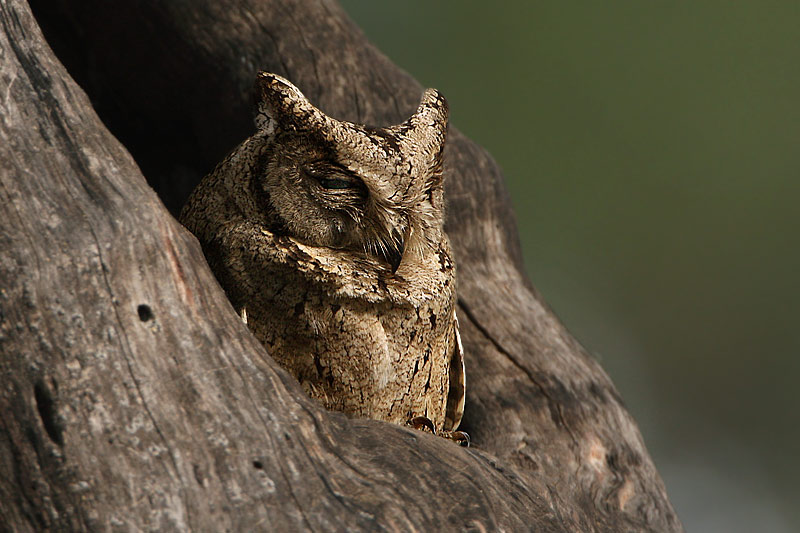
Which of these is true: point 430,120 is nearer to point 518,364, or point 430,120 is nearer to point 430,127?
point 430,127

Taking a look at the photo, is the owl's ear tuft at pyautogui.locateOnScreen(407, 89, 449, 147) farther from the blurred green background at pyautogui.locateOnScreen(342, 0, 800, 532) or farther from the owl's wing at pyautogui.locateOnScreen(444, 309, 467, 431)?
the blurred green background at pyautogui.locateOnScreen(342, 0, 800, 532)

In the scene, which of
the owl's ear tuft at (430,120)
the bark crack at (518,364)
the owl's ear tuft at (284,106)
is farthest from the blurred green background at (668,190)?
the owl's ear tuft at (284,106)

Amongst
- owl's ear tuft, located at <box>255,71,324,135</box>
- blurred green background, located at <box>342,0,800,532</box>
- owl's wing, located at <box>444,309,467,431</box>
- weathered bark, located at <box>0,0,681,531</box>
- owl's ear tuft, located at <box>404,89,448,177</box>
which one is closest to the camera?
weathered bark, located at <box>0,0,681,531</box>

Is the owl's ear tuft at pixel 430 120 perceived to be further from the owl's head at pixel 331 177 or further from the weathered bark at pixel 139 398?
the weathered bark at pixel 139 398

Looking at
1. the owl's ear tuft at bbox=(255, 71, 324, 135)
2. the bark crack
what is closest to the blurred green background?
the bark crack

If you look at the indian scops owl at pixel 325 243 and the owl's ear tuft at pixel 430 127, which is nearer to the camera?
the indian scops owl at pixel 325 243

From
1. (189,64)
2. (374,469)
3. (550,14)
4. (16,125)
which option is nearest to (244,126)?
(189,64)

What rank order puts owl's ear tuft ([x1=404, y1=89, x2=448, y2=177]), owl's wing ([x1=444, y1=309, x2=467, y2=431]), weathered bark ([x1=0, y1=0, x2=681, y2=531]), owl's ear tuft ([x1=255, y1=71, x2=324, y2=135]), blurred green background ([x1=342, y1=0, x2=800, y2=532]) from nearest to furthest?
1. weathered bark ([x1=0, y1=0, x2=681, y2=531])
2. owl's ear tuft ([x1=255, y1=71, x2=324, y2=135])
3. owl's ear tuft ([x1=404, y1=89, x2=448, y2=177])
4. owl's wing ([x1=444, y1=309, x2=467, y2=431])
5. blurred green background ([x1=342, y1=0, x2=800, y2=532])

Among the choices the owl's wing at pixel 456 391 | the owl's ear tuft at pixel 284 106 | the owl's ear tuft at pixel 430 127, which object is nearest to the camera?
the owl's ear tuft at pixel 284 106
